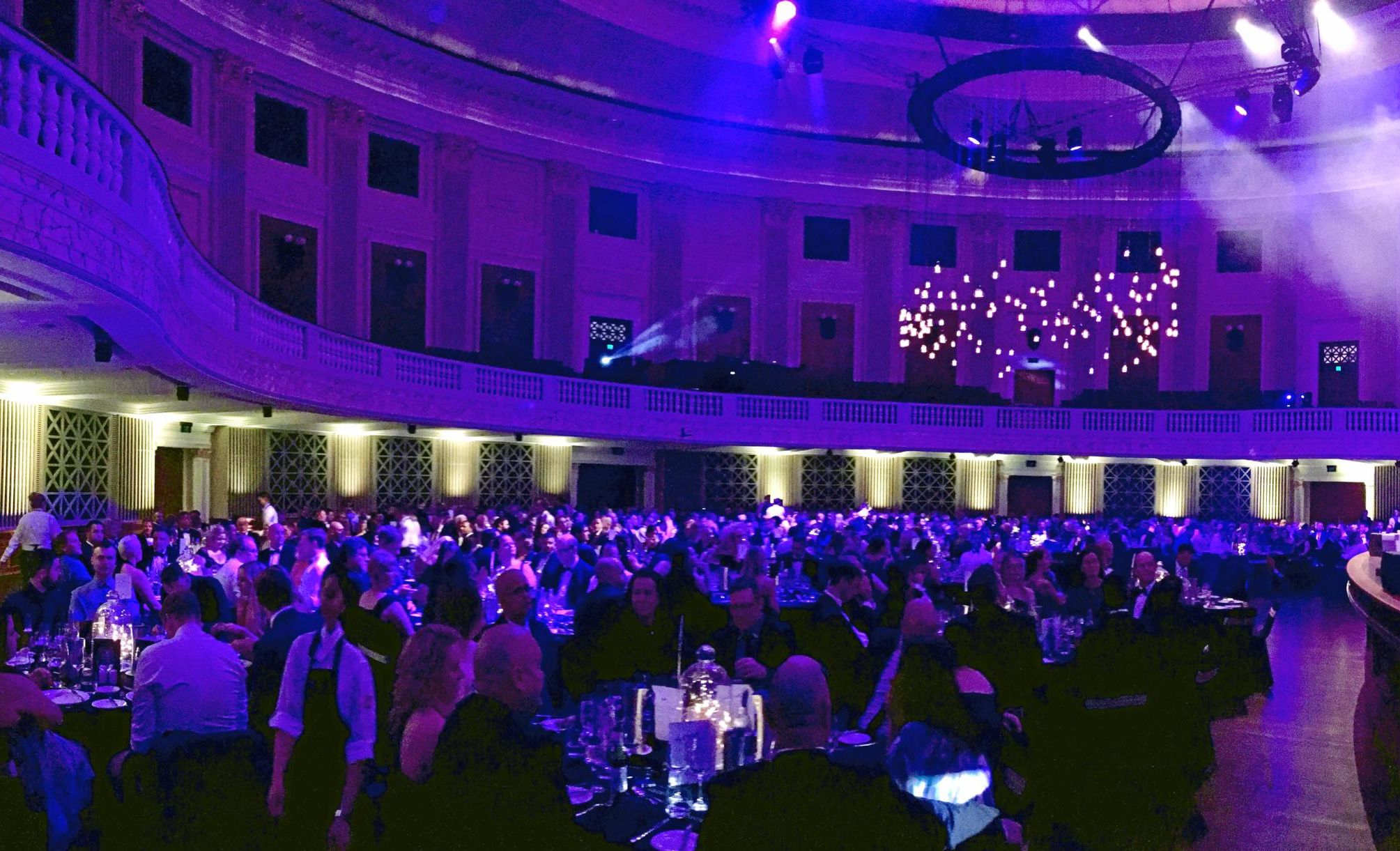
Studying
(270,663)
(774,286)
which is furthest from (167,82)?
(270,663)

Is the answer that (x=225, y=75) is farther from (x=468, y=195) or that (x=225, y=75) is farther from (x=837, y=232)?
(x=837, y=232)

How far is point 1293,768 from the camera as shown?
7211 mm

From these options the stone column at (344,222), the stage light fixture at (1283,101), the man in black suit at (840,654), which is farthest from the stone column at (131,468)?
the stage light fixture at (1283,101)

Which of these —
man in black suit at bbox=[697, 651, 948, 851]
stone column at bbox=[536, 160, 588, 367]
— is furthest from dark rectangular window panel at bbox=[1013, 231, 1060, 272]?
man in black suit at bbox=[697, 651, 948, 851]

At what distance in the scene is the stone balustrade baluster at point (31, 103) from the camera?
22.4 ft

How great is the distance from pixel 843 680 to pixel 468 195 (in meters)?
21.2

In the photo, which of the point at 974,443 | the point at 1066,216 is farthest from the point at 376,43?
the point at 1066,216

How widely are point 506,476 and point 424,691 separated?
21.1 metres

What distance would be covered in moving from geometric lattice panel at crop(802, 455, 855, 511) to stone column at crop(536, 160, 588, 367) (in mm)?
6559

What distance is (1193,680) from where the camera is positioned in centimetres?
641

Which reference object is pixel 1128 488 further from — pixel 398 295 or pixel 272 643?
pixel 272 643

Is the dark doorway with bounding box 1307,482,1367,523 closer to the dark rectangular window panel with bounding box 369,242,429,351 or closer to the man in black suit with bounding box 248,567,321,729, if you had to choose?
the dark rectangular window panel with bounding box 369,242,429,351

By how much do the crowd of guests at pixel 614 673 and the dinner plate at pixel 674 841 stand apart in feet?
0.66

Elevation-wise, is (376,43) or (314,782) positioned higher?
(376,43)
